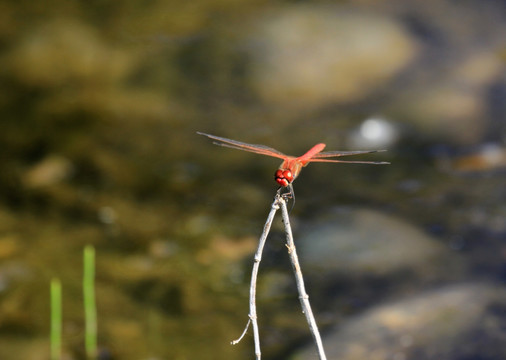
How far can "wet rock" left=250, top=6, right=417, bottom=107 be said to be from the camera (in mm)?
4570

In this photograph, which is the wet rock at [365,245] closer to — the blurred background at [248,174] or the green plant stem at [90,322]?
the blurred background at [248,174]

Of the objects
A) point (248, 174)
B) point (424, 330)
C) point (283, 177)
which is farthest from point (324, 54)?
point (283, 177)

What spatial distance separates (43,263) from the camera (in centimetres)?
334

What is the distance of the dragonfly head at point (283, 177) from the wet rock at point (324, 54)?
10.6 feet

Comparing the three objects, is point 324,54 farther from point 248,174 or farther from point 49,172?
point 49,172

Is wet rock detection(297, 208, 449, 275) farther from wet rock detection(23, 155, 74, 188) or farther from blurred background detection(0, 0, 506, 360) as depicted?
wet rock detection(23, 155, 74, 188)

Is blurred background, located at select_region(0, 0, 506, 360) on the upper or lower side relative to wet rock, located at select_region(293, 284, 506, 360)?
upper

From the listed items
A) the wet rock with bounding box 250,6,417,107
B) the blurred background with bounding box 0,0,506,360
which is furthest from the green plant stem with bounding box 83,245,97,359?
the wet rock with bounding box 250,6,417,107

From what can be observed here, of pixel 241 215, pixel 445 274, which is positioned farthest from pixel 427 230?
pixel 241 215

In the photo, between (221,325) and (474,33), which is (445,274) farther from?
(474,33)

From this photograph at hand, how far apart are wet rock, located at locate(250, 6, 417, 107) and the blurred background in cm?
1

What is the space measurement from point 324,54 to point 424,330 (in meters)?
2.40

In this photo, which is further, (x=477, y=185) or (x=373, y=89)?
(x=373, y=89)

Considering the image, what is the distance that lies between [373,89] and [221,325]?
227 cm
